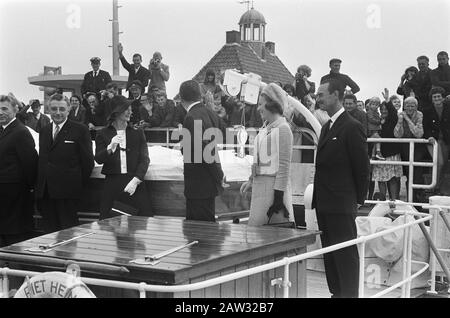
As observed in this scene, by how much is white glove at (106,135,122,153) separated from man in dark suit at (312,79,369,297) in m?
1.93

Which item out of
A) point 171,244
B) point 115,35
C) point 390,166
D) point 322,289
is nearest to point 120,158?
point 171,244

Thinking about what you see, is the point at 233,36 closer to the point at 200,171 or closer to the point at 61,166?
the point at 61,166

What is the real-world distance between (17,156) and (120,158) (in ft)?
3.51

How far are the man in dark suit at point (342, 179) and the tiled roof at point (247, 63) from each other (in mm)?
25094

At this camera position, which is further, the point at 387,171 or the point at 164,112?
the point at 164,112

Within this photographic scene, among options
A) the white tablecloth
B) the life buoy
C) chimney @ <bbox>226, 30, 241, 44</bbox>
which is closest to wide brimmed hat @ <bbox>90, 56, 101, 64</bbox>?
the white tablecloth

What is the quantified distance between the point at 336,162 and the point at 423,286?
2480mm

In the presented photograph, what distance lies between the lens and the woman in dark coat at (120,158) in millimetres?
5879

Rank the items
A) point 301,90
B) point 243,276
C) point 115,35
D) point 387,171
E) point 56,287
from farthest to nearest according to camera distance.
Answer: point 115,35 < point 301,90 < point 387,171 < point 243,276 < point 56,287

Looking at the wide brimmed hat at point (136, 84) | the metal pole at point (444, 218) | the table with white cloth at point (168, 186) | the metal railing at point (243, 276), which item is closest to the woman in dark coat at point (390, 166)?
the metal pole at point (444, 218)

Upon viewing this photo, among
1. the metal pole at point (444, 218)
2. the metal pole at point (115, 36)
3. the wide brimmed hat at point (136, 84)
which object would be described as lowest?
the metal pole at point (444, 218)

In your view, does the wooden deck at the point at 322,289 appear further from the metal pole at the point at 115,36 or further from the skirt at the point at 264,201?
the metal pole at the point at 115,36

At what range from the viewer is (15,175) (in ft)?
20.1

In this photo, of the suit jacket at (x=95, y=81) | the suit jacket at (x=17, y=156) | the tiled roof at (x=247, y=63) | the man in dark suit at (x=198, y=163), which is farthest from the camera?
the tiled roof at (x=247, y=63)
